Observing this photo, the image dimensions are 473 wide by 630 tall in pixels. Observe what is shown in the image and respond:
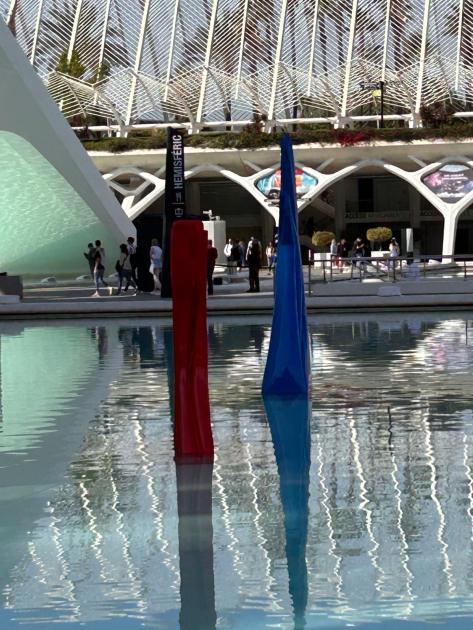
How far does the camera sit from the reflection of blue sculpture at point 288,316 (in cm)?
1144

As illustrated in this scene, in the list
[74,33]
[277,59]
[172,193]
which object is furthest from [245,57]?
[172,193]

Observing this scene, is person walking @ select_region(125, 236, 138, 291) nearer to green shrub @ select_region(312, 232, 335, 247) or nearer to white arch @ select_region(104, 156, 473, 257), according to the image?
green shrub @ select_region(312, 232, 335, 247)

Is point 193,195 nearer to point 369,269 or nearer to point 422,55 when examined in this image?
point 422,55

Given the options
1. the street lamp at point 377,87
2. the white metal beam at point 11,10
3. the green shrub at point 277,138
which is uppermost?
the white metal beam at point 11,10

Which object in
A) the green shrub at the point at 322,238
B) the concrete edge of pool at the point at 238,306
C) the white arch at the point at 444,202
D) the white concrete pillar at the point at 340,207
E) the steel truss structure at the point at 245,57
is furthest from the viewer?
the white concrete pillar at the point at 340,207

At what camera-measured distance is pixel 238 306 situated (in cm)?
2319

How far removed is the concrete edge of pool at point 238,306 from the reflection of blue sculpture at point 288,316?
1062 centimetres

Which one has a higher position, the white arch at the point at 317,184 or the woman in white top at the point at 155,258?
the white arch at the point at 317,184

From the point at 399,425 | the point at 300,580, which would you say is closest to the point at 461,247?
the point at 399,425

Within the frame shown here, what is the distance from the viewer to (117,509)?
722cm

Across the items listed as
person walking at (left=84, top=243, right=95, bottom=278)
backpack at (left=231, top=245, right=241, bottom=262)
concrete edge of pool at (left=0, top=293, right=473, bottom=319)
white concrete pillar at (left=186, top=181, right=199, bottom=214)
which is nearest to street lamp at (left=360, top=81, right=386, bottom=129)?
white concrete pillar at (left=186, top=181, right=199, bottom=214)

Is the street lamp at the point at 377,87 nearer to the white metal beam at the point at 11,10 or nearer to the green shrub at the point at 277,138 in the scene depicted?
the green shrub at the point at 277,138

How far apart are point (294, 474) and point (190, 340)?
1024 millimetres

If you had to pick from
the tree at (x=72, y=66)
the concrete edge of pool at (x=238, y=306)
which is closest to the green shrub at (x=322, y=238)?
the tree at (x=72, y=66)
